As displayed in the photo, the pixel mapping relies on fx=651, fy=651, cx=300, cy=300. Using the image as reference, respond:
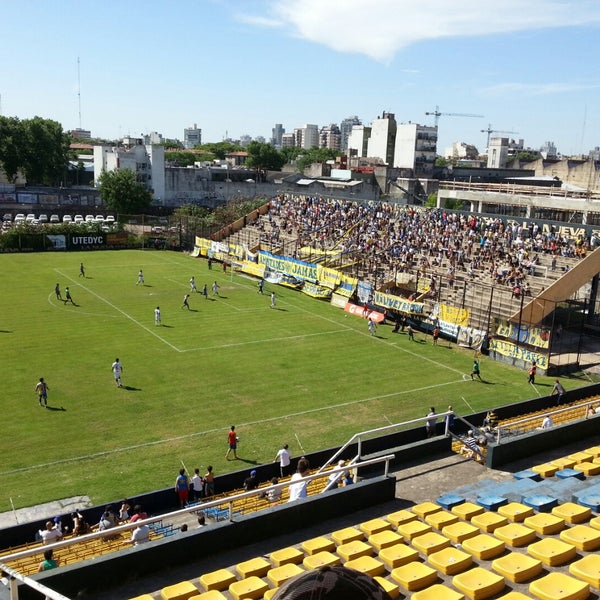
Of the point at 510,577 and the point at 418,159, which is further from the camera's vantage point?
the point at 418,159

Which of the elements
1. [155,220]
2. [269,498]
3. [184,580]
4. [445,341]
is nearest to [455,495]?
[269,498]

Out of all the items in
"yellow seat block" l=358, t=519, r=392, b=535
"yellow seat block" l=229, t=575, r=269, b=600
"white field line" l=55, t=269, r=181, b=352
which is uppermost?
"yellow seat block" l=229, t=575, r=269, b=600

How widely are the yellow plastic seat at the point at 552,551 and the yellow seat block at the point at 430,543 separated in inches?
55.5

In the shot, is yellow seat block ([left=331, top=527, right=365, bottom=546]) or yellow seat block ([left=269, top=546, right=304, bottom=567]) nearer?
yellow seat block ([left=269, top=546, right=304, bottom=567])

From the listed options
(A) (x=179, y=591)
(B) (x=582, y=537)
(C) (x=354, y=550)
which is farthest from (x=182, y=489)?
(B) (x=582, y=537)

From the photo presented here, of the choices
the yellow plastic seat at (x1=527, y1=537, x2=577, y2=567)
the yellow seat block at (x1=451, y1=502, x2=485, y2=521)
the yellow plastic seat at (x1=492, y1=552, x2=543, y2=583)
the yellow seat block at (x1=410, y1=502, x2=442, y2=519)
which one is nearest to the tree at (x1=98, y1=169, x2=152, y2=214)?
the yellow seat block at (x1=410, y1=502, x2=442, y2=519)

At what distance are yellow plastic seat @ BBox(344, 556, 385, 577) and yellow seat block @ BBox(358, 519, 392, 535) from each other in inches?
59.9

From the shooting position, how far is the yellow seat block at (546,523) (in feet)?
39.1

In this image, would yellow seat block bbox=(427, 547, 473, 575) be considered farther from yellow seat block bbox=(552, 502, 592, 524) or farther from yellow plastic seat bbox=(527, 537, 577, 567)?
yellow seat block bbox=(552, 502, 592, 524)

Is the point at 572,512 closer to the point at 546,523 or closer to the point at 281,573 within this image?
the point at 546,523

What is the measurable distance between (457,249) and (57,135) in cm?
8442

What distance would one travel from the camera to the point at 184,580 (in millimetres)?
10609

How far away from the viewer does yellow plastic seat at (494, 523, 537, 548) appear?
11.5m

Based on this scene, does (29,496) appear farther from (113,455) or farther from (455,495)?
(455,495)
